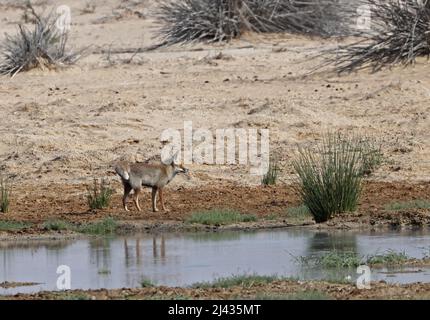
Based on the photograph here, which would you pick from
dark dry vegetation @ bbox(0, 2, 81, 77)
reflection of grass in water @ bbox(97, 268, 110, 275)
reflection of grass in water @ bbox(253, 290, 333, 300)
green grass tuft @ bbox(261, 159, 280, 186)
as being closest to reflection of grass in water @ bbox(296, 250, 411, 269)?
reflection of grass in water @ bbox(253, 290, 333, 300)

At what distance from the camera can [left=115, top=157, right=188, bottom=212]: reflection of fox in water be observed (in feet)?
53.8

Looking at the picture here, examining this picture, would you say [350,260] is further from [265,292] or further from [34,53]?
[34,53]

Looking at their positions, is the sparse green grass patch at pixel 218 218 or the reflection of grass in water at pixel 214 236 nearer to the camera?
the reflection of grass in water at pixel 214 236

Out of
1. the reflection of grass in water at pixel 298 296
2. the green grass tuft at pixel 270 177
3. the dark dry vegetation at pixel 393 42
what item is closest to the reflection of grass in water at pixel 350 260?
the reflection of grass in water at pixel 298 296

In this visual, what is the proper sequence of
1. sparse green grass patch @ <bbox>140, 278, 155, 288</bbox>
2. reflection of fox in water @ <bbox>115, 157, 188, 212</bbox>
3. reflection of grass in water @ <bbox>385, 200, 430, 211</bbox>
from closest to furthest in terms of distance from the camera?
sparse green grass patch @ <bbox>140, 278, 155, 288</bbox> → reflection of grass in water @ <bbox>385, 200, 430, 211</bbox> → reflection of fox in water @ <bbox>115, 157, 188, 212</bbox>

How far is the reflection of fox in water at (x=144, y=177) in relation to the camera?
645 inches

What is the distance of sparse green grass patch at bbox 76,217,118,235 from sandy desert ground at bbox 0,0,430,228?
0.80 meters

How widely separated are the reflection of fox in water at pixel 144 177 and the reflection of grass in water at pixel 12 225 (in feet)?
4.19

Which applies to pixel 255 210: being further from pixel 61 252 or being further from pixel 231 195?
pixel 61 252

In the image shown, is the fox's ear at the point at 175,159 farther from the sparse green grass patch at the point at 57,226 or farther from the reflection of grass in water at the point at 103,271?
the reflection of grass in water at the point at 103,271

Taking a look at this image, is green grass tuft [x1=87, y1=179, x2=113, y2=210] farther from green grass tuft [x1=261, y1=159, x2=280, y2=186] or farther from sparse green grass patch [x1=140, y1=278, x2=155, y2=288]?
sparse green grass patch [x1=140, y1=278, x2=155, y2=288]

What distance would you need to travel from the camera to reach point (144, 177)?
54.2ft

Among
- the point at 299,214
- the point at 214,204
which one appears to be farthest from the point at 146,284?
the point at 214,204

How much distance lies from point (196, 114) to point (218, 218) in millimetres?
4874
